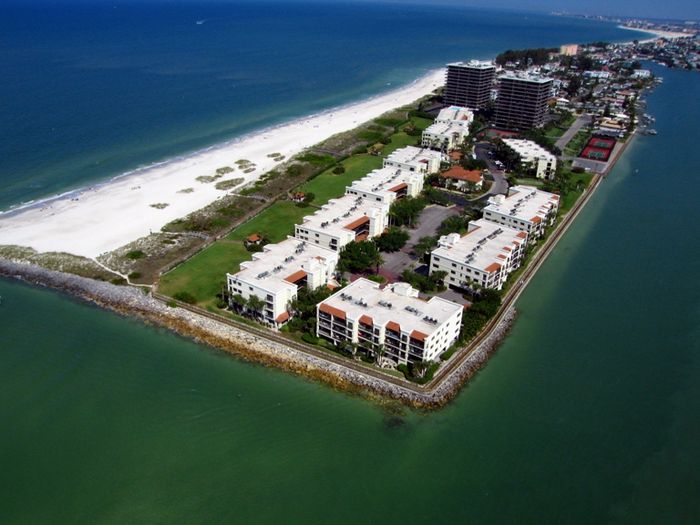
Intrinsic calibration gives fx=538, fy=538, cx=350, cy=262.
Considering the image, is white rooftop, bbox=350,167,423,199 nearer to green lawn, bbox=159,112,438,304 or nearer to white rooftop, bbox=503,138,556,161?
green lawn, bbox=159,112,438,304

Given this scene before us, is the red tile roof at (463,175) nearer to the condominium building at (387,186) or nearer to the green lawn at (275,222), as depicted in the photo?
the condominium building at (387,186)

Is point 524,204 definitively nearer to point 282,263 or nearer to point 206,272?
point 282,263

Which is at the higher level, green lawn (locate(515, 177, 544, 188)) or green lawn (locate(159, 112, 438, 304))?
green lawn (locate(159, 112, 438, 304))

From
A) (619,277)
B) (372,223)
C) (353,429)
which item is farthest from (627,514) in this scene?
(372,223)

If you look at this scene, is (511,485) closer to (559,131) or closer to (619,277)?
(619,277)

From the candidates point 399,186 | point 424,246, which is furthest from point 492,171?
point 424,246

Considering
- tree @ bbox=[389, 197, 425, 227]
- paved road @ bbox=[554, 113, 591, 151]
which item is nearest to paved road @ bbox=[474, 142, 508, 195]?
paved road @ bbox=[554, 113, 591, 151]
